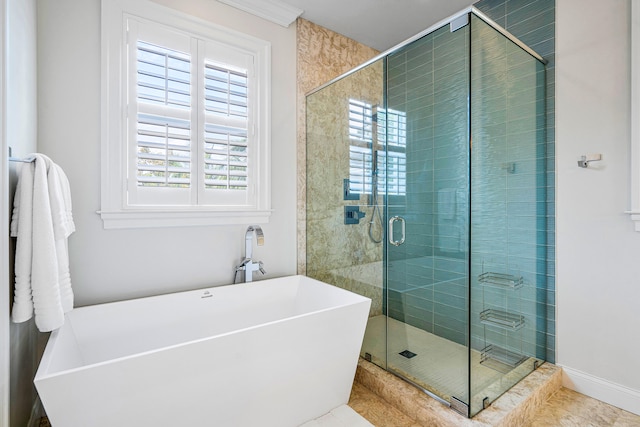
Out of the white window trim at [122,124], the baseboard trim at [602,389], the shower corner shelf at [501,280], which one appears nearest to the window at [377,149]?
the shower corner shelf at [501,280]

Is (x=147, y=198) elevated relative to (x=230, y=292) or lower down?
elevated

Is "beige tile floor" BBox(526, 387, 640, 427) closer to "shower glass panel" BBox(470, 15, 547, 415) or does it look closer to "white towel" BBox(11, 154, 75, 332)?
"shower glass panel" BBox(470, 15, 547, 415)

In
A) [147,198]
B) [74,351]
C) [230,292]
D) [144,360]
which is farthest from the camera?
[230,292]

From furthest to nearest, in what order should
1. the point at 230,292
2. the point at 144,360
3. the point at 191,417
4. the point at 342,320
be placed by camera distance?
the point at 230,292, the point at 342,320, the point at 191,417, the point at 144,360

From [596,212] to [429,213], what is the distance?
3.39 feet

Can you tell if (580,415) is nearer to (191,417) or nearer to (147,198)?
(191,417)

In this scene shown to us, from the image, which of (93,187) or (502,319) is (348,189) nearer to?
(502,319)

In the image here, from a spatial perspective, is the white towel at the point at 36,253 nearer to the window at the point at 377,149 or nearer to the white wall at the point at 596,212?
the window at the point at 377,149

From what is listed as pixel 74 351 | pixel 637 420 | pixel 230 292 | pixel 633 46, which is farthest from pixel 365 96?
pixel 637 420

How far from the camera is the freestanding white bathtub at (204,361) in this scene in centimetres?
113

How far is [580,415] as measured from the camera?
181 cm

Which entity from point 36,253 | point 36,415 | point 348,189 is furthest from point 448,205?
point 36,415

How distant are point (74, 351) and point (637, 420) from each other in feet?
9.93

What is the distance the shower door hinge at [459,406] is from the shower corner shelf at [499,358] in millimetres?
252
